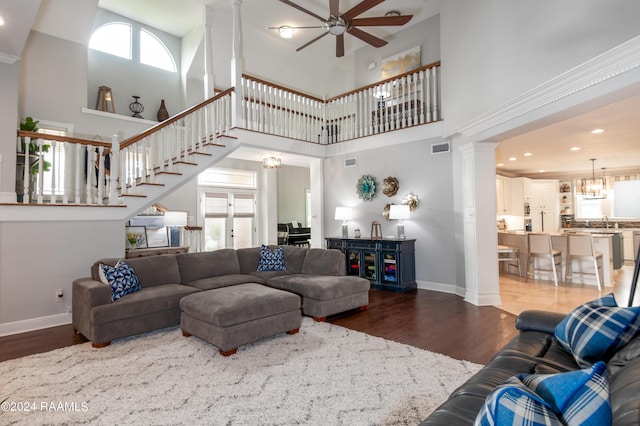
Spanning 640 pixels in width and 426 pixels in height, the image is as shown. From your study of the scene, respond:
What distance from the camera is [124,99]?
7246mm

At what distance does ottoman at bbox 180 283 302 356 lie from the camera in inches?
124

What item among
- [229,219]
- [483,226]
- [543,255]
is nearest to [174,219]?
[229,219]

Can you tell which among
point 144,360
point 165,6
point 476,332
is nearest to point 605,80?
point 476,332

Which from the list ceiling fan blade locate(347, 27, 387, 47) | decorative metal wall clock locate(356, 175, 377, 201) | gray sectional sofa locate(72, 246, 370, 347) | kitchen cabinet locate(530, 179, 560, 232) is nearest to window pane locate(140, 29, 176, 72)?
ceiling fan blade locate(347, 27, 387, 47)

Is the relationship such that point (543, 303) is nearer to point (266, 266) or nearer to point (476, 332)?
point (476, 332)

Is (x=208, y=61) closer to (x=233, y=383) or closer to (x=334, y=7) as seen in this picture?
(x=334, y=7)

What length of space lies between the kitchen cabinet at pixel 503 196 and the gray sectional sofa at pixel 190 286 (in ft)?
20.3

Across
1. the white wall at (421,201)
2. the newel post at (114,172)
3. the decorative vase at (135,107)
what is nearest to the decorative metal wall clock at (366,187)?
the white wall at (421,201)

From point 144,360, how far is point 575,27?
503 centimetres

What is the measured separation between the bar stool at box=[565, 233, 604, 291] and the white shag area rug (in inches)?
183

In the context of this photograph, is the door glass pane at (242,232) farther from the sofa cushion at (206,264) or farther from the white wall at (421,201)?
the sofa cushion at (206,264)

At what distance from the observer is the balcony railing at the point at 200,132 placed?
454 cm

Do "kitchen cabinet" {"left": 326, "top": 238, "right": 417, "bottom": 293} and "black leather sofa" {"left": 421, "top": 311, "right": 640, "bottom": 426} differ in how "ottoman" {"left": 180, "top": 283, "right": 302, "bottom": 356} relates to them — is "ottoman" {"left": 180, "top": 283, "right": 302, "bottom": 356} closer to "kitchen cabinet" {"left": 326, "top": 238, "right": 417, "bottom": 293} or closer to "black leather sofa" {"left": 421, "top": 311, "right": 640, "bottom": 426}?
"black leather sofa" {"left": 421, "top": 311, "right": 640, "bottom": 426}

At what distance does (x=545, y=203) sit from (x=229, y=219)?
360 inches
